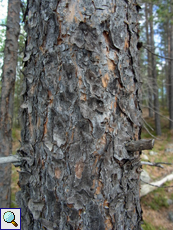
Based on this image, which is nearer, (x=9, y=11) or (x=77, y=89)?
(x=77, y=89)

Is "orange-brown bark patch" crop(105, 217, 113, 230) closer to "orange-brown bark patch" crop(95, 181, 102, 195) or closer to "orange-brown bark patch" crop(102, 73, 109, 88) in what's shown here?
"orange-brown bark patch" crop(95, 181, 102, 195)

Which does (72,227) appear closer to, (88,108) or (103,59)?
(88,108)

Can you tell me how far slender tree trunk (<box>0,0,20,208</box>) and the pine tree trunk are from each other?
118 inches

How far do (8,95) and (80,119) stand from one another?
334 cm

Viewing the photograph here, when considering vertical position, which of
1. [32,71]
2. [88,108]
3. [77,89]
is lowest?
[88,108]

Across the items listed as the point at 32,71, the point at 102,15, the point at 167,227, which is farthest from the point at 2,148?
the point at 167,227

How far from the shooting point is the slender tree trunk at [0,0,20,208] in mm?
3617

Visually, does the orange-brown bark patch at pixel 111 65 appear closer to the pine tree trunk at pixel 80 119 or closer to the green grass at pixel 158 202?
the pine tree trunk at pixel 80 119

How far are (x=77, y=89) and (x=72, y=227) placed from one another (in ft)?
2.73

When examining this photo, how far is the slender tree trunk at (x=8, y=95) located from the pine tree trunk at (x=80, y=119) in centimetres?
300

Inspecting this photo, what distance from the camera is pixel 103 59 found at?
0.98 meters

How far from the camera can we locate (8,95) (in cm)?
370

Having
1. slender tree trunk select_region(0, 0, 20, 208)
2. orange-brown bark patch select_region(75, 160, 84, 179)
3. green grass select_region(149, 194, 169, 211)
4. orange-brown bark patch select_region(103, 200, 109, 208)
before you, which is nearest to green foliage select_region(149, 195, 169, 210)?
green grass select_region(149, 194, 169, 211)

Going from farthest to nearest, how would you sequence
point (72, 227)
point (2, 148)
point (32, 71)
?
point (2, 148) < point (32, 71) < point (72, 227)
